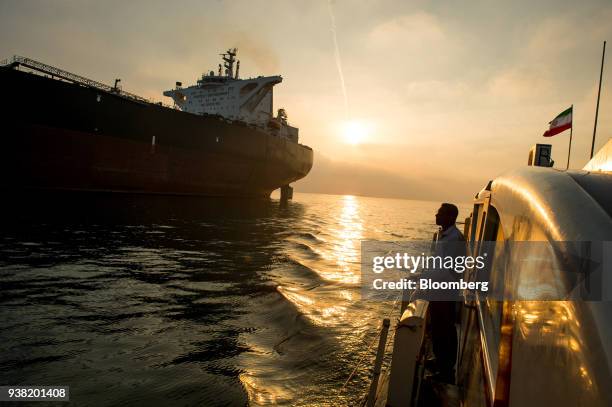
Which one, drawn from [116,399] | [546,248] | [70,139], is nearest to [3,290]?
[116,399]

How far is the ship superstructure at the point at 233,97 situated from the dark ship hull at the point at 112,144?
16.1ft

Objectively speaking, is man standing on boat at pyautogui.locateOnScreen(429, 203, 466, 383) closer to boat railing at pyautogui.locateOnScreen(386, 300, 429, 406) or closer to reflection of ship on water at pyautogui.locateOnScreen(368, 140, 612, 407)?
boat railing at pyautogui.locateOnScreen(386, 300, 429, 406)

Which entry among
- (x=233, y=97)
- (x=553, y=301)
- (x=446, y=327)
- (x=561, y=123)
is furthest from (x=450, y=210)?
(x=233, y=97)

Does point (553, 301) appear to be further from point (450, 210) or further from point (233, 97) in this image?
point (233, 97)

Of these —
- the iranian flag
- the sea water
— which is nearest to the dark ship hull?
the sea water

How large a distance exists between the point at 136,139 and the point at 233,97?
15.7 m

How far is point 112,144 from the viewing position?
25.0 m

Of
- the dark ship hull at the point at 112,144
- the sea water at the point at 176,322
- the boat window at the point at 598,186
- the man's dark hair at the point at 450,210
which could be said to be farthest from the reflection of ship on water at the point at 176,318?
the dark ship hull at the point at 112,144

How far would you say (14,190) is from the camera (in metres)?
22.9

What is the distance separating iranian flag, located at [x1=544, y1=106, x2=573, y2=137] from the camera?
673cm

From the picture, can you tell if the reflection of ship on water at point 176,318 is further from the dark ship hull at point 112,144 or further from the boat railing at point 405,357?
the dark ship hull at point 112,144

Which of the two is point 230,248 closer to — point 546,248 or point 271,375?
point 271,375

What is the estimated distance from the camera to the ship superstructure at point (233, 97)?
3928 centimetres

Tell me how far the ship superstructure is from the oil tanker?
0.12 metres
